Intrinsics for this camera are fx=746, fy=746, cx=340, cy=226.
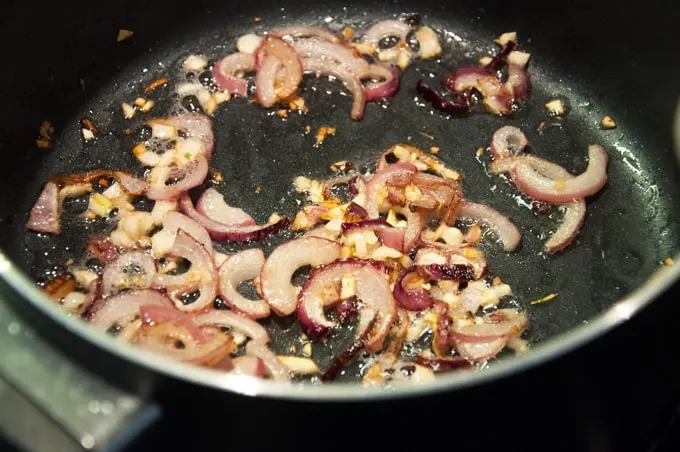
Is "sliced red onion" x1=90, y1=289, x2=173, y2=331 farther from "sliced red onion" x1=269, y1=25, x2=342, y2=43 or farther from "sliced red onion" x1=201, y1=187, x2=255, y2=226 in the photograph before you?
"sliced red onion" x1=269, y1=25, x2=342, y2=43

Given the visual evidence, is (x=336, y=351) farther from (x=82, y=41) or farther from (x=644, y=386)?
(x=82, y=41)

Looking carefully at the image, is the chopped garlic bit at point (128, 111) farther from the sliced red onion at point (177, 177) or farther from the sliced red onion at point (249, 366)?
the sliced red onion at point (249, 366)

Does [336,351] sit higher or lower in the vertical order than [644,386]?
lower

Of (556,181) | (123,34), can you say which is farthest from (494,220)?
(123,34)

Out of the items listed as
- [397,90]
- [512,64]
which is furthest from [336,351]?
[512,64]

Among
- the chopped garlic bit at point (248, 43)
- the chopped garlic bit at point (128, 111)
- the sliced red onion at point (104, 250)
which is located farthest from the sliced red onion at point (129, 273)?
the chopped garlic bit at point (248, 43)

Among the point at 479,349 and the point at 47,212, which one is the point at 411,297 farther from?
the point at 47,212

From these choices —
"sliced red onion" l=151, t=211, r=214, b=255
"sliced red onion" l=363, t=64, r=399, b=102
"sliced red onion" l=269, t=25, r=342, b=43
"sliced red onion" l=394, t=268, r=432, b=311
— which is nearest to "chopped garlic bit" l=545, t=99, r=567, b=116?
"sliced red onion" l=363, t=64, r=399, b=102
